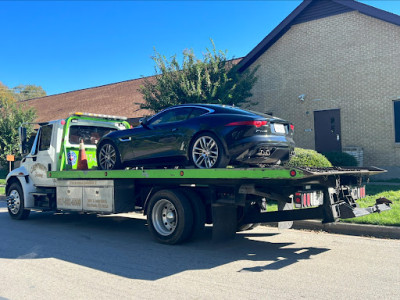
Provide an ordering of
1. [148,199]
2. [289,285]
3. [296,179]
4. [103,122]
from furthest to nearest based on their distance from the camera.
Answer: [103,122] < [148,199] < [296,179] < [289,285]

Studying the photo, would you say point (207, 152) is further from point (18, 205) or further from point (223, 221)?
point (18, 205)

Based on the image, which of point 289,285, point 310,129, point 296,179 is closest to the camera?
point 289,285

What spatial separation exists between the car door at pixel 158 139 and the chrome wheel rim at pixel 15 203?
3.53m

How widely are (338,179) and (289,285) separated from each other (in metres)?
2.01

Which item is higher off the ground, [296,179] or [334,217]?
[296,179]

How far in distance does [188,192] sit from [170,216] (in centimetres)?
51

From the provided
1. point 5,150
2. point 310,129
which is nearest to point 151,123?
point 310,129

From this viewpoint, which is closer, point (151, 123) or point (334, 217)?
point (334, 217)

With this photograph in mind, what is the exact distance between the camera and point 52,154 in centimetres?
904

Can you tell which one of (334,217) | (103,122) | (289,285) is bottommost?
(289,285)

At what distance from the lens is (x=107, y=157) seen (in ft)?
27.4

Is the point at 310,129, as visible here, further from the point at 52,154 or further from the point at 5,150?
the point at 5,150

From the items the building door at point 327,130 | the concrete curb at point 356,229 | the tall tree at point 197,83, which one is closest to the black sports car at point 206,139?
the concrete curb at point 356,229

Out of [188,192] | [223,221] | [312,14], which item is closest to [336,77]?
[312,14]
